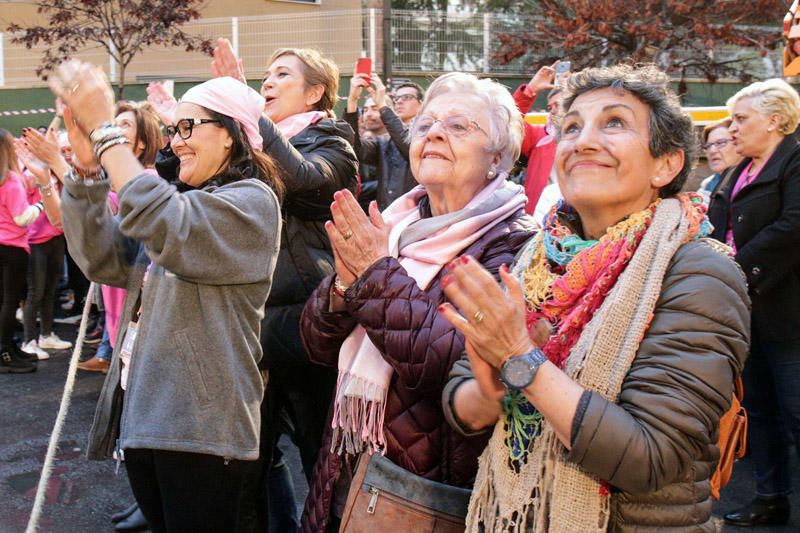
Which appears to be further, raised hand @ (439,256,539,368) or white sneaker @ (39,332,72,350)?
white sneaker @ (39,332,72,350)

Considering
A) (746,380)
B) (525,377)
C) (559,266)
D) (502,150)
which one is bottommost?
(746,380)

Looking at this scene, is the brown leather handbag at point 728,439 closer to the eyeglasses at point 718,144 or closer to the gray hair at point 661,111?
the gray hair at point 661,111

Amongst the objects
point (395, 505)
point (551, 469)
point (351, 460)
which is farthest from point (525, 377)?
point (351, 460)

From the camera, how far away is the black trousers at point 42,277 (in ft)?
25.3

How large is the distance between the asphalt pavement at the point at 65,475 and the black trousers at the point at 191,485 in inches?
73.4

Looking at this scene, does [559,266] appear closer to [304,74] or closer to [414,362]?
[414,362]

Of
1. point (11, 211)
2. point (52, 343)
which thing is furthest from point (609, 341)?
point (52, 343)

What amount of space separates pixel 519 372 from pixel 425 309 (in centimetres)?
60

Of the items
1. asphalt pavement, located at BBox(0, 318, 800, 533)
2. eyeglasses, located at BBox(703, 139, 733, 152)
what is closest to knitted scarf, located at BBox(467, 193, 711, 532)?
asphalt pavement, located at BBox(0, 318, 800, 533)

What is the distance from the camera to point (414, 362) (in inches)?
89.1

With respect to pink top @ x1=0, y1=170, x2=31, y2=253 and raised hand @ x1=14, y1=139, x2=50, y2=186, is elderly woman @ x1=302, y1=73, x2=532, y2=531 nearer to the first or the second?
raised hand @ x1=14, y1=139, x2=50, y2=186

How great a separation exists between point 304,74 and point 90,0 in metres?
11.1

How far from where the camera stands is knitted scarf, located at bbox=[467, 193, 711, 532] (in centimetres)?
176

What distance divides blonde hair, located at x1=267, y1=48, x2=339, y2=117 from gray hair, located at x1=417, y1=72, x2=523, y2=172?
1.25m
